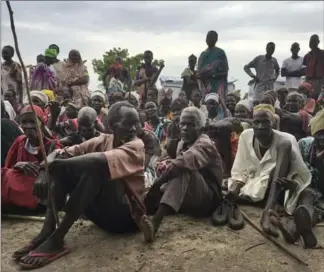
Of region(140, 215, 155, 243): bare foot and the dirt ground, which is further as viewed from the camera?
region(140, 215, 155, 243): bare foot

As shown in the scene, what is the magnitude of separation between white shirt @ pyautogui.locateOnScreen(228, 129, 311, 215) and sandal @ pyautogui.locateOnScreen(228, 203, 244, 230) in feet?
0.84

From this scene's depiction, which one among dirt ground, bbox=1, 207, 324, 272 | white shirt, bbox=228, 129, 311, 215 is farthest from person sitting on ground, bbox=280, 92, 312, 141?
dirt ground, bbox=1, 207, 324, 272

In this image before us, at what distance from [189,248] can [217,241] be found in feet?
0.94

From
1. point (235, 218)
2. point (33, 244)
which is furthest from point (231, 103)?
point (33, 244)

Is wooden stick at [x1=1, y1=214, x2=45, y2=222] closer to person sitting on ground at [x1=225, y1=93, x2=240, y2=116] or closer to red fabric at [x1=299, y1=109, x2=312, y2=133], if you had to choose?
red fabric at [x1=299, y1=109, x2=312, y2=133]

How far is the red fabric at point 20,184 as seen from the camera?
196 inches

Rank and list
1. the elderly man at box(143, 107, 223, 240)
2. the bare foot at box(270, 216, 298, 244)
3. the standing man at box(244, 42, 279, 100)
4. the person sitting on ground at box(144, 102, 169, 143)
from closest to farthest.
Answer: the bare foot at box(270, 216, 298, 244), the elderly man at box(143, 107, 223, 240), the person sitting on ground at box(144, 102, 169, 143), the standing man at box(244, 42, 279, 100)

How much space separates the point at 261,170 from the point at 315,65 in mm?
5429

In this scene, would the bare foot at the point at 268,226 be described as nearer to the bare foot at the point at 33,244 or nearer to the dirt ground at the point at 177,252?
the dirt ground at the point at 177,252

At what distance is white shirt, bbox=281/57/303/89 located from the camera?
10.3 m

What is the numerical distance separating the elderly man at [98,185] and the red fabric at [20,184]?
91cm

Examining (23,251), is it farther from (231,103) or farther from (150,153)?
(231,103)

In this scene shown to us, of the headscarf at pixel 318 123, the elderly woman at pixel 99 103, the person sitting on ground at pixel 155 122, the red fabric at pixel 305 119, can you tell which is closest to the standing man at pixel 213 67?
the person sitting on ground at pixel 155 122

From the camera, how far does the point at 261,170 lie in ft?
16.5
